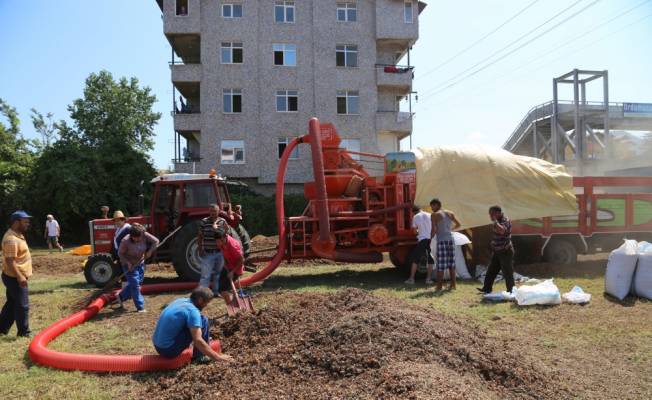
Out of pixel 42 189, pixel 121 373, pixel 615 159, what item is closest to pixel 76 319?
pixel 121 373

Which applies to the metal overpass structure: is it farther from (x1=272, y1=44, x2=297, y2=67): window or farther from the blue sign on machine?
(x1=272, y1=44, x2=297, y2=67): window

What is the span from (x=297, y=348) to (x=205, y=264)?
286 centimetres

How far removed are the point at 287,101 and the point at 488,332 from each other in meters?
22.1

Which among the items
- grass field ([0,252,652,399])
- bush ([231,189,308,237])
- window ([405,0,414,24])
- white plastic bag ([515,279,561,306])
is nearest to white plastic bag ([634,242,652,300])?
grass field ([0,252,652,399])

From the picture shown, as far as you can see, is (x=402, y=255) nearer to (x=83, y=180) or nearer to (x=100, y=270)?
(x=100, y=270)

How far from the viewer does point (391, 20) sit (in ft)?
89.0

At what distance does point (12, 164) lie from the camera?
2430cm

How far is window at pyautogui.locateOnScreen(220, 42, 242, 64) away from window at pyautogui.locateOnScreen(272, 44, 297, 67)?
1895mm

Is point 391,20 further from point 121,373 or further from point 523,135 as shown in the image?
point 121,373

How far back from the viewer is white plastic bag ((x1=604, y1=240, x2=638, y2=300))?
760cm

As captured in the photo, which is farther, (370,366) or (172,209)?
(172,209)

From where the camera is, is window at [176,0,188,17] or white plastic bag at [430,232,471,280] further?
window at [176,0,188,17]

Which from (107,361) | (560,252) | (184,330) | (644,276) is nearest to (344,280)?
(560,252)

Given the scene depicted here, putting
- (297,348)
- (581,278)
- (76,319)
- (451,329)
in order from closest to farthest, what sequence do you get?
(297,348) → (451,329) → (76,319) → (581,278)
